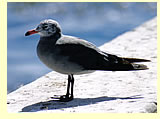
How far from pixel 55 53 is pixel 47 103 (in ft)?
2.12

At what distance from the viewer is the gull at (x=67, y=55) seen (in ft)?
14.5

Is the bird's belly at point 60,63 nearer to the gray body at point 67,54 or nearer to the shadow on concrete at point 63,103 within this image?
the gray body at point 67,54

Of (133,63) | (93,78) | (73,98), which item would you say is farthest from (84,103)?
(93,78)

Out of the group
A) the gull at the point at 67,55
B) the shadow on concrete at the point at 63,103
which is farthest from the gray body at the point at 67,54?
the shadow on concrete at the point at 63,103

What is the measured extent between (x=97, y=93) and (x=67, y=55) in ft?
2.65

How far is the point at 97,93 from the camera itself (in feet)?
16.3

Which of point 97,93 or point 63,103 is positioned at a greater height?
point 97,93

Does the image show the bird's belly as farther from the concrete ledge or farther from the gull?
the concrete ledge

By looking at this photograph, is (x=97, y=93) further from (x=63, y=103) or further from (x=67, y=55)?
(x=67, y=55)

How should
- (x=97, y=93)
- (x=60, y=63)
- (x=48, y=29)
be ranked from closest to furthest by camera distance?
(x=60, y=63) → (x=48, y=29) → (x=97, y=93)

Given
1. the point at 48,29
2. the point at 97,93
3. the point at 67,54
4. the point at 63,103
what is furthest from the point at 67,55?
the point at 97,93

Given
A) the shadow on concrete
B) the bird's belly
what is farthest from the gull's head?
the shadow on concrete

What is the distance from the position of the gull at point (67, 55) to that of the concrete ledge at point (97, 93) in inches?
11.4

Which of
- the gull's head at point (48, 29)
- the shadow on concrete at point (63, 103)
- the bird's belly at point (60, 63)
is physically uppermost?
the gull's head at point (48, 29)
